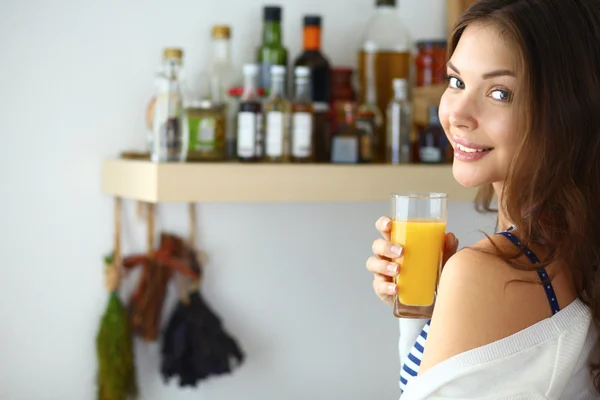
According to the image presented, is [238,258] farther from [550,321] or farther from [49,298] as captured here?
[550,321]

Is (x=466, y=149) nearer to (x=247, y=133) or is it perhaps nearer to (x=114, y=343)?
(x=247, y=133)

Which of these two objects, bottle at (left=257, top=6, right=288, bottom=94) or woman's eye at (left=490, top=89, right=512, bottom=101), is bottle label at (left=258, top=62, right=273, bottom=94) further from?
woman's eye at (left=490, top=89, right=512, bottom=101)

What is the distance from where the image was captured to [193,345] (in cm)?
174

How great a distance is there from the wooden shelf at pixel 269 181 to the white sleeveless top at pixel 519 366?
2.45 ft

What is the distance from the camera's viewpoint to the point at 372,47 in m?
1.77

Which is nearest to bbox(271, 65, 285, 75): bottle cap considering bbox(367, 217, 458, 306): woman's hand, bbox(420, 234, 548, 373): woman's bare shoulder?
bbox(367, 217, 458, 306): woman's hand

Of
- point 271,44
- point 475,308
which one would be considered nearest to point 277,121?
point 271,44

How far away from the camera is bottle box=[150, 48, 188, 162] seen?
4.95 feet

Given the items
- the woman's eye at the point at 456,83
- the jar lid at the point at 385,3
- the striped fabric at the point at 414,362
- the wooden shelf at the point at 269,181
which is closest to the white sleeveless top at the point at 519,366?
the striped fabric at the point at 414,362

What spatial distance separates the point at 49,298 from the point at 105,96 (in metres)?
0.43

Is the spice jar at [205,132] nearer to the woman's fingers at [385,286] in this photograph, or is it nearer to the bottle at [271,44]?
the bottle at [271,44]

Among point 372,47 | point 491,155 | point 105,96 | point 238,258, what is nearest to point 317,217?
point 238,258

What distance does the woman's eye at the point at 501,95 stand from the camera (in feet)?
2.81

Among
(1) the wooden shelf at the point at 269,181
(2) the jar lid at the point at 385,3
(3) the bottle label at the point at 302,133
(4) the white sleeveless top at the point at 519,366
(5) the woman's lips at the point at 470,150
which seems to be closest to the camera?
(4) the white sleeveless top at the point at 519,366
